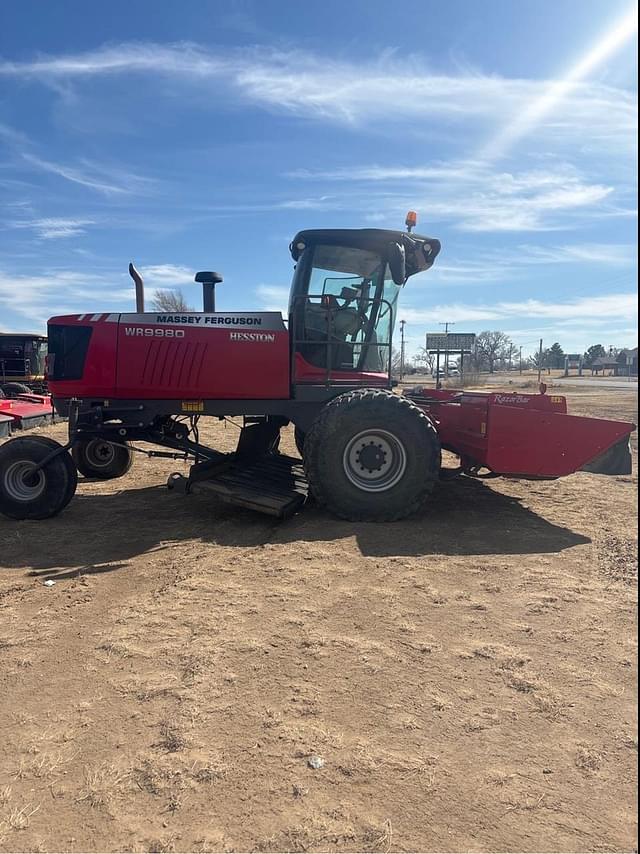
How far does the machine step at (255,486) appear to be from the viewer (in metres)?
5.05

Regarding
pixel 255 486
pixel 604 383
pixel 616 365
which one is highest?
pixel 616 365

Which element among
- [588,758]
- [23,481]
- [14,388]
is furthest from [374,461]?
[14,388]

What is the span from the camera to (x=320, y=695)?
2.50 meters

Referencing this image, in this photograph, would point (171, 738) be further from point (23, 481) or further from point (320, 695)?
point (23, 481)

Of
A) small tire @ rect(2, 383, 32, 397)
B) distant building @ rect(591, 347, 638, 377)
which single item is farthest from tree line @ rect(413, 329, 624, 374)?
small tire @ rect(2, 383, 32, 397)

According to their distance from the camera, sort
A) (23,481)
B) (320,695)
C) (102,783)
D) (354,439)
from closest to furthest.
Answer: (102,783), (320,695), (354,439), (23,481)

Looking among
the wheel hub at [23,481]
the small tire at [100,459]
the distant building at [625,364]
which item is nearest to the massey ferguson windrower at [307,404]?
the wheel hub at [23,481]

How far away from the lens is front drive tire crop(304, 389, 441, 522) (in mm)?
5082

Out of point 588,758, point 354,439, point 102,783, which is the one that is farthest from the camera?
point 354,439

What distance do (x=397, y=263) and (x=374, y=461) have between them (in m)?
2.07

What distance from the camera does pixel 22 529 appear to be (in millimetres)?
5098

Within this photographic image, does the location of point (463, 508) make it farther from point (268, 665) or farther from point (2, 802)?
point (2, 802)

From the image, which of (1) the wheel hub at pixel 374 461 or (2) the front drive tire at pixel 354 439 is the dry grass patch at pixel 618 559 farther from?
(1) the wheel hub at pixel 374 461

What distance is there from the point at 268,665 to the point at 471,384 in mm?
43967
